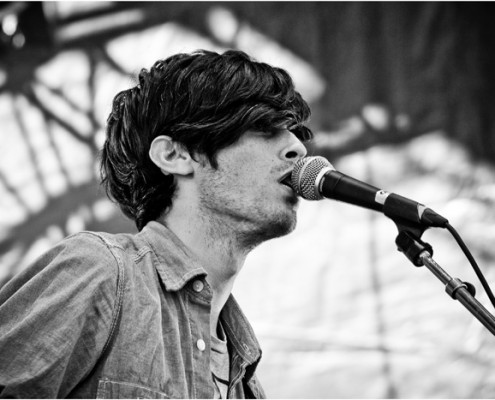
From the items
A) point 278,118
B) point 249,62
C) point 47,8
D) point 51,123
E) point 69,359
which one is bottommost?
point 69,359

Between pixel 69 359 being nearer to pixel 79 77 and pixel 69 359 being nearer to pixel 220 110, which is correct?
pixel 220 110

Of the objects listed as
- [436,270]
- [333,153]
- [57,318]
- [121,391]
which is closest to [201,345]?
[121,391]

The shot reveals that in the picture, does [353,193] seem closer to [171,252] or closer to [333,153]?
[171,252]

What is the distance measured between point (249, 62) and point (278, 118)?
0.67ft

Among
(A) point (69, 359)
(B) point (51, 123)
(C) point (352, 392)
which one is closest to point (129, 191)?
(A) point (69, 359)

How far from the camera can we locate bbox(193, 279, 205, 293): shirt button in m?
1.87

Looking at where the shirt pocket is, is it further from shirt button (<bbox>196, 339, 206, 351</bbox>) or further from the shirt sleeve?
shirt button (<bbox>196, 339, 206, 351</bbox>)

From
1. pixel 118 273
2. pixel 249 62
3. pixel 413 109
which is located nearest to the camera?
pixel 118 273

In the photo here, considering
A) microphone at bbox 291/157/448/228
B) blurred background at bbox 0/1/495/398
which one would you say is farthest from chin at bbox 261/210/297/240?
blurred background at bbox 0/1/495/398

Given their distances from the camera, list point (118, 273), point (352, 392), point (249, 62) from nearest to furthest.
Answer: point (118, 273) < point (249, 62) < point (352, 392)

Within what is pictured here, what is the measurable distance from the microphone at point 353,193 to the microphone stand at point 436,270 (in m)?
0.02

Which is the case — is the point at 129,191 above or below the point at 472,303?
above

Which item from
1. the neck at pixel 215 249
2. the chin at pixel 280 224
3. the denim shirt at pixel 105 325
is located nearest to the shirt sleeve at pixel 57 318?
the denim shirt at pixel 105 325

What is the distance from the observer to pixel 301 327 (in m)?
3.49
